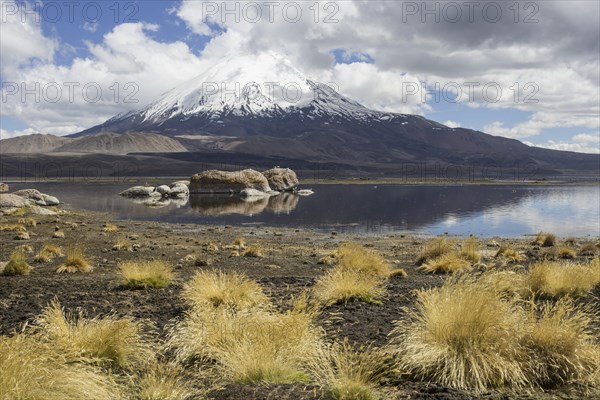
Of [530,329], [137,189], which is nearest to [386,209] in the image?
[137,189]

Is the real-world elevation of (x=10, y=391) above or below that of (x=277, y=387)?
above

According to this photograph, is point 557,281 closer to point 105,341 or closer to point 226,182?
point 105,341

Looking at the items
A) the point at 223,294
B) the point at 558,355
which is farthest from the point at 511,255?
the point at 558,355

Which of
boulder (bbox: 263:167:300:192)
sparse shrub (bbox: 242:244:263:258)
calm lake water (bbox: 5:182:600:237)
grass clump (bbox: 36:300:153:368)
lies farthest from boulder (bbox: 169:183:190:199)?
grass clump (bbox: 36:300:153:368)

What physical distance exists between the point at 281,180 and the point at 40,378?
67721 mm

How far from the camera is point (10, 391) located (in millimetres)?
4078

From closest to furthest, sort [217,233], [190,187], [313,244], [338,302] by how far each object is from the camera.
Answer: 1. [338,302]
2. [313,244]
3. [217,233]
4. [190,187]

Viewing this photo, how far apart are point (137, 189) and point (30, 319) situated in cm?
5468

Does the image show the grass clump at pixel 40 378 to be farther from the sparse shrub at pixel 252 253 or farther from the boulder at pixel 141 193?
the boulder at pixel 141 193

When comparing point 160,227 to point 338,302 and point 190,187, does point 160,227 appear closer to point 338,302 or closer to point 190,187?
point 338,302

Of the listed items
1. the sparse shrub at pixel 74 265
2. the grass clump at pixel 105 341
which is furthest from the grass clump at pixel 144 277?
the grass clump at pixel 105 341

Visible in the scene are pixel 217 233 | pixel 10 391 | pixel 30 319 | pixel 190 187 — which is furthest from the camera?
pixel 190 187

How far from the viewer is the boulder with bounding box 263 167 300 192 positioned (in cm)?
7119

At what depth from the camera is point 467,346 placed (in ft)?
18.4
